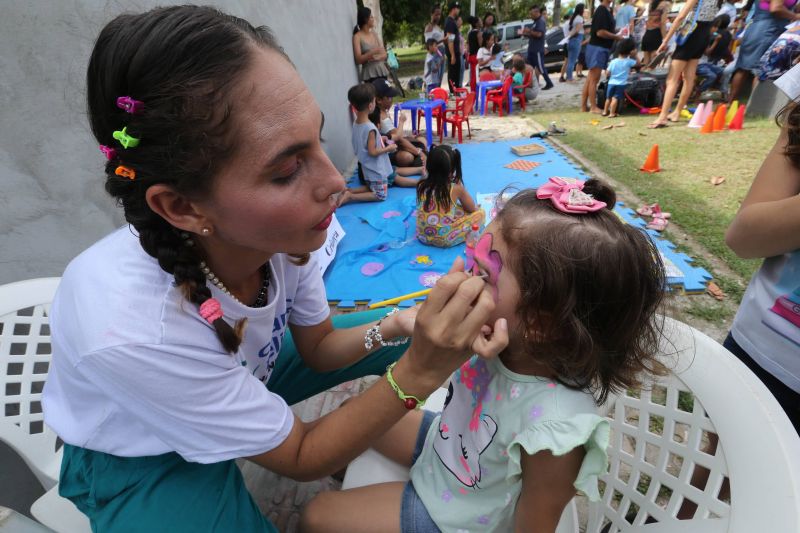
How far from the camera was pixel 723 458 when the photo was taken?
2.91 feet

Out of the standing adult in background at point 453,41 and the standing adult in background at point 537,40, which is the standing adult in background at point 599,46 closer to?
the standing adult in background at point 537,40

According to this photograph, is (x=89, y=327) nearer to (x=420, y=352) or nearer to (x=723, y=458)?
(x=420, y=352)

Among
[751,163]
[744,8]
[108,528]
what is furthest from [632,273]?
[744,8]

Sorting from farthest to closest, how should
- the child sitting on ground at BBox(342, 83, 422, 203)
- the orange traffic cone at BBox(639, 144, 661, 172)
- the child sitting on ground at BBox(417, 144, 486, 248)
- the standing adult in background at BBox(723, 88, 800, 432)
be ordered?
the child sitting on ground at BBox(342, 83, 422, 203), the orange traffic cone at BBox(639, 144, 661, 172), the child sitting on ground at BBox(417, 144, 486, 248), the standing adult in background at BBox(723, 88, 800, 432)

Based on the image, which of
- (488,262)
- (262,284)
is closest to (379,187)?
(262,284)

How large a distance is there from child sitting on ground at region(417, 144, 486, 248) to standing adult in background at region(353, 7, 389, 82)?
458cm

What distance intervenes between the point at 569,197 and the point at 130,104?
927 mm

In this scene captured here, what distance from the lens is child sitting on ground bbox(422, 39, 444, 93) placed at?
33.8 feet

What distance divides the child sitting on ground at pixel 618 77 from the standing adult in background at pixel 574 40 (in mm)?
4679

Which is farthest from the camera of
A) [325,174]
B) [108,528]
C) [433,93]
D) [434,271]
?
[433,93]

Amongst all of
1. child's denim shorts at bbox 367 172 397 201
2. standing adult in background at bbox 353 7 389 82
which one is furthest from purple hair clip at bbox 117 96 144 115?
standing adult in background at bbox 353 7 389 82

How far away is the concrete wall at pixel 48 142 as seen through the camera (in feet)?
5.06

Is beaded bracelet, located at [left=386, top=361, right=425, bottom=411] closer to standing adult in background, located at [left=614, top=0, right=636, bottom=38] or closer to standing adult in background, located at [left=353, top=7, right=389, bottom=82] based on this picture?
standing adult in background, located at [left=353, top=7, right=389, bottom=82]

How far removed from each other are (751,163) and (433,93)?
5051 millimetres
